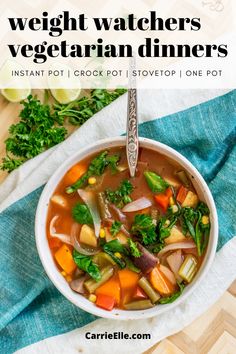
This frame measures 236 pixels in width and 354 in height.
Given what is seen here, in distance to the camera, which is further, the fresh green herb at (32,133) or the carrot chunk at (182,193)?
the fresh green herb at (32,133)

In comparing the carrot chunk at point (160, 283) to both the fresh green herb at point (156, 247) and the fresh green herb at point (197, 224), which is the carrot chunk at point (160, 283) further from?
the fresh green herb at point (197, 224)

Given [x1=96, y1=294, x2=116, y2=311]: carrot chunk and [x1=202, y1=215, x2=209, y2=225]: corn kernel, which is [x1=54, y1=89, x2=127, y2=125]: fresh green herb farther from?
[x1=96, y1=294, x2=116, y2=311]: carrot chunk

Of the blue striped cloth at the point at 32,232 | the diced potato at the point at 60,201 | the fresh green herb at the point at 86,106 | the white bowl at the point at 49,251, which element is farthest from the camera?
the fresh green herb at the point at 86,106

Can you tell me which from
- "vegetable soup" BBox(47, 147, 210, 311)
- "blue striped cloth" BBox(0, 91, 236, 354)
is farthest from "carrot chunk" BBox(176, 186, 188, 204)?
"blue striped cloth" BBox(0, 91, 236, 354)

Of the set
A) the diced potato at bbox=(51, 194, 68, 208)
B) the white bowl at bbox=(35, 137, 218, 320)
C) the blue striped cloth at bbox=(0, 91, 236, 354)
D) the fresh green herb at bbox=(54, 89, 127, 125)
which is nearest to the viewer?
the white bowl at bbox=(35, 137, 218, 320)

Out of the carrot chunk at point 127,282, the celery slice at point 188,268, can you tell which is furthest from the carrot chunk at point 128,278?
the celery slice at point 188,268

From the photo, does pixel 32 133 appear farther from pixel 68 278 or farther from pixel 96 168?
pixel 68 278
